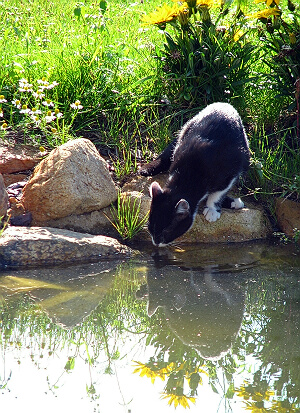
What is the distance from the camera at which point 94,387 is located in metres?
2.87

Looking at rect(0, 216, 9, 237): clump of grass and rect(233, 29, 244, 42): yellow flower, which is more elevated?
rect(233, 29, 244, 42): yellow flower

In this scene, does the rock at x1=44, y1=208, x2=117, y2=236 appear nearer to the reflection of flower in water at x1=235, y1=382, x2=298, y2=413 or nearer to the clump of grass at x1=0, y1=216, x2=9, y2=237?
the clump of grass at x1=0, y1=216, x2=9, y2=237

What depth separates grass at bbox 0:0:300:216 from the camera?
5773 millimetres

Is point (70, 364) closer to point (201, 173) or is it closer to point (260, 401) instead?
point (260, 401)

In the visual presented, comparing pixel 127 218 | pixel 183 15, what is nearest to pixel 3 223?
pixel 127 218

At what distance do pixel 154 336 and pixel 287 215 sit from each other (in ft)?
8.45

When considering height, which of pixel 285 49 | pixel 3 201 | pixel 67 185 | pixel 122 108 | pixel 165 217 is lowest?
pixel 165 217

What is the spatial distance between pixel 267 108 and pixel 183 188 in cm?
176

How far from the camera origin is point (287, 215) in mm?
5508

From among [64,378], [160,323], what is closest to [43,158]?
[160,323]

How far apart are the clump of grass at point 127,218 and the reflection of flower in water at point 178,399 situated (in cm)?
247

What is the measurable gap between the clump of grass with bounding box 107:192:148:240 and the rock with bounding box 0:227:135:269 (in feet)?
0.90

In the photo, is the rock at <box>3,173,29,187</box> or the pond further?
the rock at <box>3,173,29,187</box>

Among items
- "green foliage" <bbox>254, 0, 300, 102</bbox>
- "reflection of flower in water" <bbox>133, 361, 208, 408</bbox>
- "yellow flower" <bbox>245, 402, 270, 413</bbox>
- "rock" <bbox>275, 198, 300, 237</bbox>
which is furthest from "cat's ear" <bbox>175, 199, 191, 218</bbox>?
"yellow flower" <bbox>245, 402, 270, 413</bbox>
